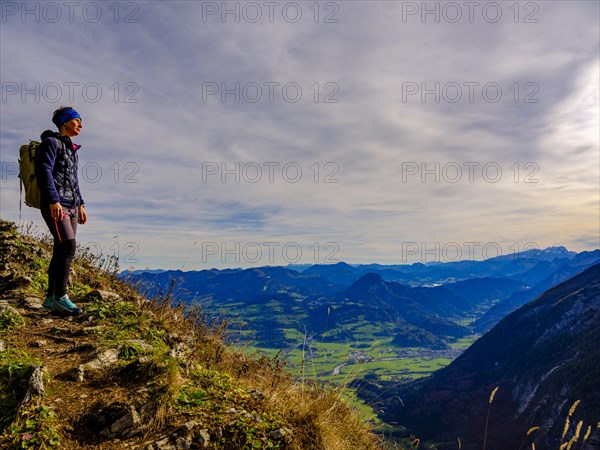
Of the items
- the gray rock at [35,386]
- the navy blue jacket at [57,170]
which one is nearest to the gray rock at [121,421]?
the gray rock at [35,386]

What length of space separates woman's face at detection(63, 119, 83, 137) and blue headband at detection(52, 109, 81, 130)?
0.06 m

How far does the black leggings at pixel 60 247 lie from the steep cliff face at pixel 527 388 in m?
114

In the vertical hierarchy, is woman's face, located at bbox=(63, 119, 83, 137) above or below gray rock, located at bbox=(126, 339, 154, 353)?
above

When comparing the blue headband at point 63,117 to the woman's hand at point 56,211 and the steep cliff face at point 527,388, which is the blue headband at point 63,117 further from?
the steep cliff face at point 527,388

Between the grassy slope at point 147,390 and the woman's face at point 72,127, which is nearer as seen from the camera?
the grassy slope at point 147,390

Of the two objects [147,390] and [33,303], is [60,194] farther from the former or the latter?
[147,390]

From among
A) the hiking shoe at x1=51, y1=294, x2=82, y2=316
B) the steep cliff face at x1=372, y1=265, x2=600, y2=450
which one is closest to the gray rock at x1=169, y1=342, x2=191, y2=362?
the hiking shoe at x1=51, y1=294, x2=82, y2=316

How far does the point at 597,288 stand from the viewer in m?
178

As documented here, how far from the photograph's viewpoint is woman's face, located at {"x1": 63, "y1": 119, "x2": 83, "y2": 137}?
24.8ft

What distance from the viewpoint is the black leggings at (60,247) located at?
7.09 meters

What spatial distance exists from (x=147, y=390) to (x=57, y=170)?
498cm

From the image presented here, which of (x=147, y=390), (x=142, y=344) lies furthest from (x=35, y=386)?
(x=142, y=344)

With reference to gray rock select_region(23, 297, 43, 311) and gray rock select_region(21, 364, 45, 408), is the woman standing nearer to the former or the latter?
gray rock select_region(23, 297, 43, 311)

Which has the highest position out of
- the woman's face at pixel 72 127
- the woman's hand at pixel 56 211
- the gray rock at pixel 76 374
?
the woman's face at pixel 72 127
